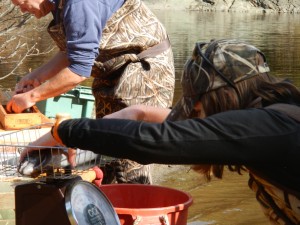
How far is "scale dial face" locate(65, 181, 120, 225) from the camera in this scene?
9.36 ft

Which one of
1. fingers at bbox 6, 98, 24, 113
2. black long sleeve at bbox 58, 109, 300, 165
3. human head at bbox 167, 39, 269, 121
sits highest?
human head at bbox 167, 39, 269, 121

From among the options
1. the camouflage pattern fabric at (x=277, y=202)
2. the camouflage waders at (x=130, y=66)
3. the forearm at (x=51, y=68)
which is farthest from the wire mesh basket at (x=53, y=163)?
the forearm at (x=51, y=68)

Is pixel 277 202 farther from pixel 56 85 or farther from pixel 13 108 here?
pixel 13 108

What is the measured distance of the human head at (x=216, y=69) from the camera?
2611 millimetres

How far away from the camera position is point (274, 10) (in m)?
64.0

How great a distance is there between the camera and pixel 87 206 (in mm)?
3010

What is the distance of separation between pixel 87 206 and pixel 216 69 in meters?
0.77

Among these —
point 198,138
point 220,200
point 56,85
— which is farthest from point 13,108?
point 220,200

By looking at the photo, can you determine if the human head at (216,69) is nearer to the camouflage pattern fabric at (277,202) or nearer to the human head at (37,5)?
the camouflage pattern fabric at (277,202)

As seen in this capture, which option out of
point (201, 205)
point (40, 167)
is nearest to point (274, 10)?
point (201, 205)

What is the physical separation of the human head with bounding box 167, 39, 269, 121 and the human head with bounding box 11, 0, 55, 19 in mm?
1987

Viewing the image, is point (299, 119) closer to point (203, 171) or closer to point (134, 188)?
point (203, 171)

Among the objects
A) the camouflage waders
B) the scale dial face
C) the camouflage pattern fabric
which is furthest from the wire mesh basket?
the camouflage waders

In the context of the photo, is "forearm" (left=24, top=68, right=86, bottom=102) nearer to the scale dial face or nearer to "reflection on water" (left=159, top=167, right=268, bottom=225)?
the scale dial face
